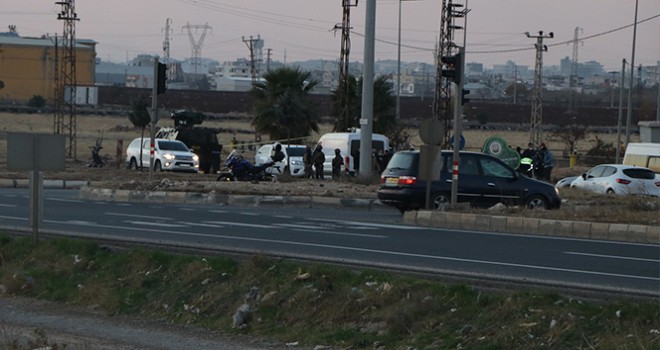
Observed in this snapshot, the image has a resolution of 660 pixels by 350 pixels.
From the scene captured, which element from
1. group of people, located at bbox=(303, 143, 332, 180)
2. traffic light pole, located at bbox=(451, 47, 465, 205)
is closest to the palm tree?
group of people, located at bbox=(303, 143, 332, 180)

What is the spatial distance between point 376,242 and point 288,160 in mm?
25402

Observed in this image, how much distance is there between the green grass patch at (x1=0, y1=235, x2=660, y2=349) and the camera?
10.4 meters

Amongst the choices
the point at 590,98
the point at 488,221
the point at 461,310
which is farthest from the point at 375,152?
the point at 590,98

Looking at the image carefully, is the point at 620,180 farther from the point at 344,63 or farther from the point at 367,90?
the point at 344,63

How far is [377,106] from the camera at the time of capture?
59.8m

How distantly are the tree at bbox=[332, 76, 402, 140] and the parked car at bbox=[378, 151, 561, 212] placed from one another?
28803 mm

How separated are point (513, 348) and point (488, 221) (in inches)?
469

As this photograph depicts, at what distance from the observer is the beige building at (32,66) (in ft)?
361

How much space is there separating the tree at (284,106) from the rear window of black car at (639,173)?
70.7 feet

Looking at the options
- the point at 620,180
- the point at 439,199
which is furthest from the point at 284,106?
the point at 439,199

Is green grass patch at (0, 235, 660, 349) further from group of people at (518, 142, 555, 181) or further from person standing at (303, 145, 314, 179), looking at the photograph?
group of people at (518, 142, 555, 181)

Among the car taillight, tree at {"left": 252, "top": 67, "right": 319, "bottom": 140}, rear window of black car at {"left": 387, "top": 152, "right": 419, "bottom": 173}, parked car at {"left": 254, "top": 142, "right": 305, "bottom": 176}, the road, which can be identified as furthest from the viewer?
tree at {"left": 252, "top": 67, "right": 319, "bottom": 140}

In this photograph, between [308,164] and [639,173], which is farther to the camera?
[308,164]

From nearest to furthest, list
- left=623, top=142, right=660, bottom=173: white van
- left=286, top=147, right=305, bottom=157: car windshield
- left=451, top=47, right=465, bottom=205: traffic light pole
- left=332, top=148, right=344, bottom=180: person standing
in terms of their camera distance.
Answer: left=451, top=47, right=465, bottom=205: traffic light pole < left=332, top=148, right=344, bottom=180: person standing < left=623, top=142, right=660, bottom=173: white van < left=286, top=147, right=305, bottom=157: car windshield
